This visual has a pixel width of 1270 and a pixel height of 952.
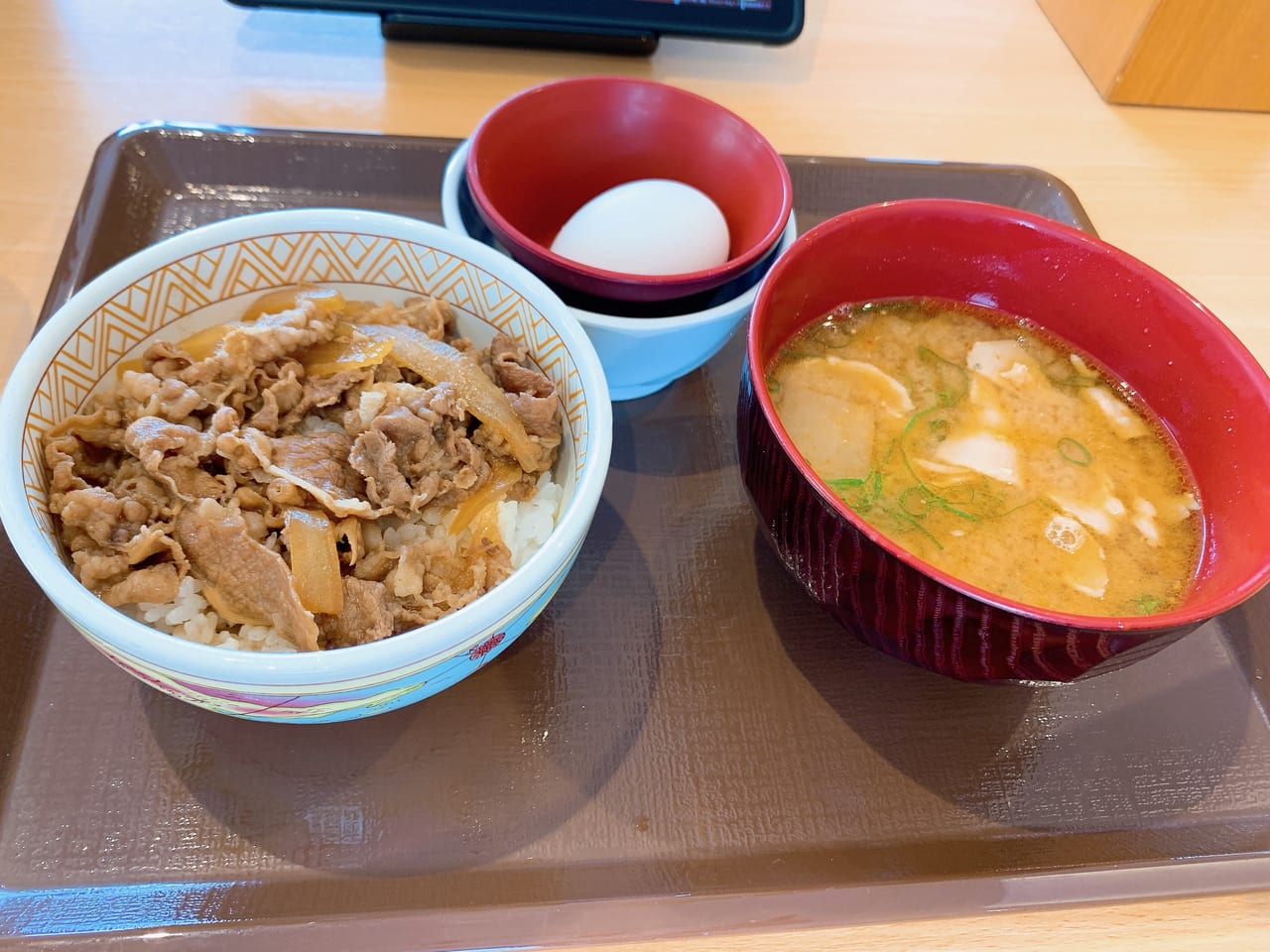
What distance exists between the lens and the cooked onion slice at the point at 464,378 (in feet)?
3.19

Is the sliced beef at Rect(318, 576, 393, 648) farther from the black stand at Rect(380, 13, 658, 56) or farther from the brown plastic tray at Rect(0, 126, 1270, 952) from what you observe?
the black stand at Rect(380, 13, 658, 56)

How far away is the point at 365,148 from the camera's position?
58.3 inches

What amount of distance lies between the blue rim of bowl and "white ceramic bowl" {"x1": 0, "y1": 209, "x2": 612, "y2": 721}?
106 millimetres

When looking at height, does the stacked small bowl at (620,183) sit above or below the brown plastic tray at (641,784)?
above

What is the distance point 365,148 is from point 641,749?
3.68 feet

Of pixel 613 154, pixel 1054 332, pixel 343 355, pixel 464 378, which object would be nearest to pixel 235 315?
pixel 343 355

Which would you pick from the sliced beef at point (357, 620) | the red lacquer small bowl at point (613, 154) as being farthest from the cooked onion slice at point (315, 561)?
the red lacquer small bowl at point (613, 154)

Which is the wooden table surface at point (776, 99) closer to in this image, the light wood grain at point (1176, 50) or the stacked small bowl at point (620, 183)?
the light wood grain at point (1176, 50)

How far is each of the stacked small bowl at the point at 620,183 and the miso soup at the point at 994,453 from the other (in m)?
0.13

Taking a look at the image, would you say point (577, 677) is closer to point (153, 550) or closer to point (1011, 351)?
point (153, 550)

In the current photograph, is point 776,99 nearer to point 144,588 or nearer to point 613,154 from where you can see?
point 613,154

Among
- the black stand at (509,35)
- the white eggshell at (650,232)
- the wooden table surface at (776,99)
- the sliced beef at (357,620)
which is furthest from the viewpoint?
the black stand at (509,35)

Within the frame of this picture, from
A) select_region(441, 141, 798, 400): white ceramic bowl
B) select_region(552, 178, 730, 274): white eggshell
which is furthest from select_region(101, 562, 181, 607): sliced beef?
select_region(552, 178, 730, 274): white eggshell

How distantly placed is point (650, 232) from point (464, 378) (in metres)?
0.38
